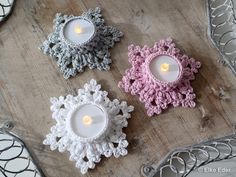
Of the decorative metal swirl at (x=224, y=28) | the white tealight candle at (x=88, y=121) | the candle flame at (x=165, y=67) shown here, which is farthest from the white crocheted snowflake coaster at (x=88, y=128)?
the decorative metal swirl at (x=224, y=28)

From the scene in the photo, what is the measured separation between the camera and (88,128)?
729 mm

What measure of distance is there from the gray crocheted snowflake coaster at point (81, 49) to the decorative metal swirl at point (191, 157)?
241 mm

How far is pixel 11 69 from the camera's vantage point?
2.71ft

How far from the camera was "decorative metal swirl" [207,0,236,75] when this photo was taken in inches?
33.3

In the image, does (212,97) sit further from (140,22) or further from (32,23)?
(32,23)

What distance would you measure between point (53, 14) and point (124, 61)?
0.71 feet

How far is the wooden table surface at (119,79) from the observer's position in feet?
2.42

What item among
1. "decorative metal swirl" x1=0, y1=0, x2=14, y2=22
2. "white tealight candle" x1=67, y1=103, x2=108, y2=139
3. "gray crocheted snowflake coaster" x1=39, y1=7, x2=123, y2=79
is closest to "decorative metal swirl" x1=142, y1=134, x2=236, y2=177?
"white tealight candle" x1=67, y1=103, x2=108, y2=139

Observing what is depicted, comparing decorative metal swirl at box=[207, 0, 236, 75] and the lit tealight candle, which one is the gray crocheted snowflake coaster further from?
decorative metal swirl at box=[207, 0, 236, 75]

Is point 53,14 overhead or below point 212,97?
overhead

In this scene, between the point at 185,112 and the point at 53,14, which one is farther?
the point at 53,14

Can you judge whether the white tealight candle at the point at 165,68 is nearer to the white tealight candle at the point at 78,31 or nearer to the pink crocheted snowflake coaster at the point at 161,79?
the pink crocheted snowflake coaster at the point at 161,79

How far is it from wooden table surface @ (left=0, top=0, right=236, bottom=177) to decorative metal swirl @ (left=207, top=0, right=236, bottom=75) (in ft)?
0.06

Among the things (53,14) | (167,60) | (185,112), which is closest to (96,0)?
(53,14)
